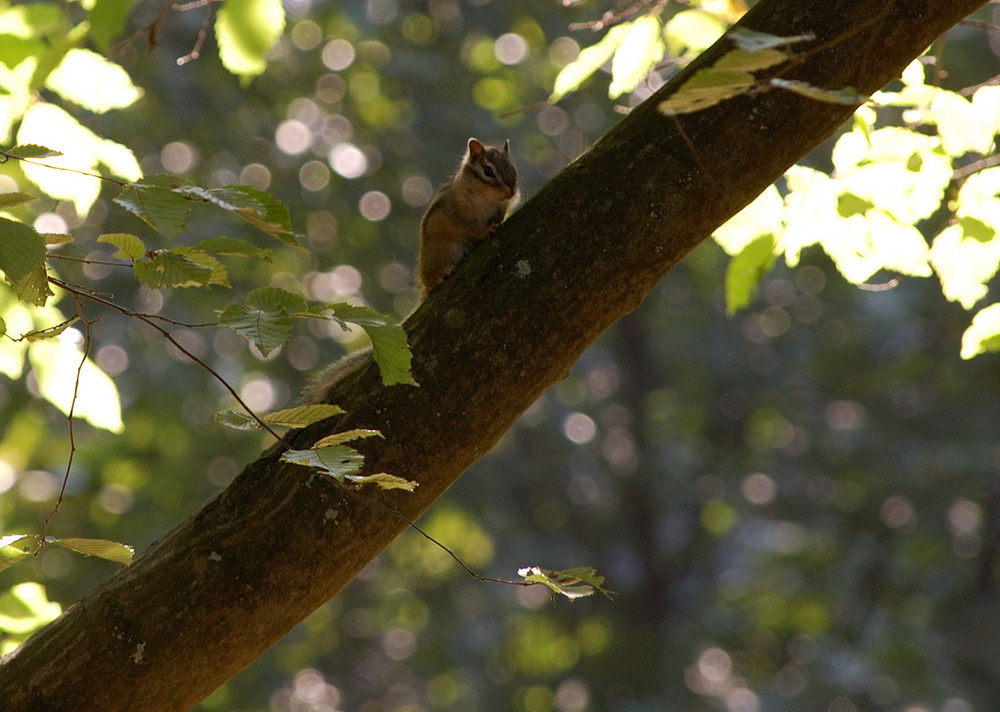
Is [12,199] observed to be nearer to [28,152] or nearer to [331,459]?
[28,152]

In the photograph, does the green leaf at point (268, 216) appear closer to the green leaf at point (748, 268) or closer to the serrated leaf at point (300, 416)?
the serrated leaf at point (300, 416)

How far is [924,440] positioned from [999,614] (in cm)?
153

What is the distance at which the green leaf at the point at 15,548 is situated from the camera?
4.40 feet

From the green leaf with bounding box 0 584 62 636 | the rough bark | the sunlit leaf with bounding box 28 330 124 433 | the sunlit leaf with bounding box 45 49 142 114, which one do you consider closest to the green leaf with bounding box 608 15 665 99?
the rough bark

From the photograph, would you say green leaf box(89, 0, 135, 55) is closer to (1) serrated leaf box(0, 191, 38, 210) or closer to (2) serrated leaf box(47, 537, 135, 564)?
(1) serrated leaf box(0, 191, 38, 210)

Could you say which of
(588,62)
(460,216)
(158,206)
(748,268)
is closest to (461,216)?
(460,216)

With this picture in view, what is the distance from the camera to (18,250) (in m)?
1.08

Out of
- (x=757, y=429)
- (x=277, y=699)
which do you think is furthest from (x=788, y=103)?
(x=757, y=429)

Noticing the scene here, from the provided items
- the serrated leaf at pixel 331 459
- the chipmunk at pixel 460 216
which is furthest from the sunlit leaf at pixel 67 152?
the chipmunk at pixel 460 216

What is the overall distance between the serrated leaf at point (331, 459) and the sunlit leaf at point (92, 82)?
95cm

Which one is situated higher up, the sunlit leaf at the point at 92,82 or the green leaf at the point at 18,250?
the green leaf at the point at 18,250

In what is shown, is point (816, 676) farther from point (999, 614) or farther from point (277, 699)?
point (277, 699)

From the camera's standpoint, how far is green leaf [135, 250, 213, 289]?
1.27m

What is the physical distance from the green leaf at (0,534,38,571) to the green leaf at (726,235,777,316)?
1316 mm
